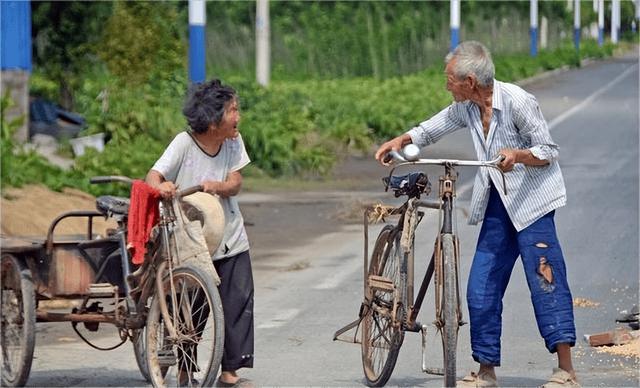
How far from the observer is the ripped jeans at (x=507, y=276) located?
7.47 m

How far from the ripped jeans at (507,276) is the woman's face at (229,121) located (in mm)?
1303

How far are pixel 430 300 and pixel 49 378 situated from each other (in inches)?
119

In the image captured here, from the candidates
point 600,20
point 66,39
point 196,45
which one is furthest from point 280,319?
point 600,20

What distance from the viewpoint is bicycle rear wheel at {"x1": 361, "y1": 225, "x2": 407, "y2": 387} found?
297 inches

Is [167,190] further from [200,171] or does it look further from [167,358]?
[167,358]

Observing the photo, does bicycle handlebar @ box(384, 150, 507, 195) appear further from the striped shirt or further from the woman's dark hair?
the woman's dark hair

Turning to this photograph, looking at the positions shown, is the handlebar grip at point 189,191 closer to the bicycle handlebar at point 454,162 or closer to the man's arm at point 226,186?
the man's arm at point 226,186

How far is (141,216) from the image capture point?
7320 millimetres

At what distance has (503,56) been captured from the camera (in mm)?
54188

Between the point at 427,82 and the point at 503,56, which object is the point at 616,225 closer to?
the point at 427,82

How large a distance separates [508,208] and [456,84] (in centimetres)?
66

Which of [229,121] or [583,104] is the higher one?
[229,121]

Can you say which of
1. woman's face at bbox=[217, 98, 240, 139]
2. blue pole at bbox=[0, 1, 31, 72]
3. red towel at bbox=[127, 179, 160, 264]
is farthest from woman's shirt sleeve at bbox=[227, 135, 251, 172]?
blue pole at bbox=[0, 1, 31, 72]

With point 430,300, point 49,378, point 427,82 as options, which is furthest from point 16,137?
point 427,82
